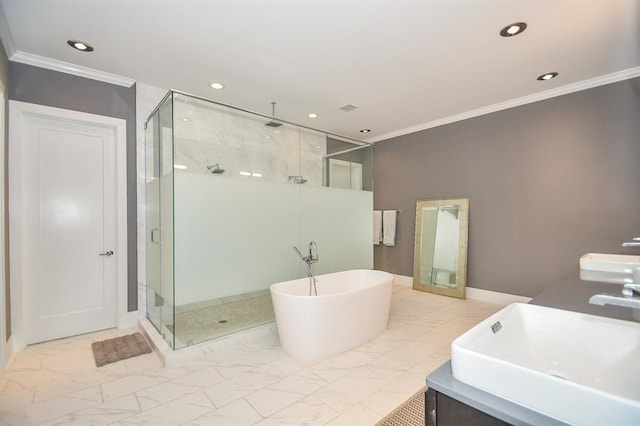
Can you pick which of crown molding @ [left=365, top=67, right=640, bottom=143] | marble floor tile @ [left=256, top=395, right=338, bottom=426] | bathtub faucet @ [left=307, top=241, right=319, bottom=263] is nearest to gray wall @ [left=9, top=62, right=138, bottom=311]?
bathtub faucet @ [left=307, top=241, right=319, bottom=263]

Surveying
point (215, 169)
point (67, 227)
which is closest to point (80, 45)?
point (215, 169)

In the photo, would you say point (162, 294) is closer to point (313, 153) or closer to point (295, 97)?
point (313, 153)

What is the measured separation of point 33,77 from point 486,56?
14.0 feet

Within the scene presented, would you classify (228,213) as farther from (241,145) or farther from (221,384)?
(221,384)

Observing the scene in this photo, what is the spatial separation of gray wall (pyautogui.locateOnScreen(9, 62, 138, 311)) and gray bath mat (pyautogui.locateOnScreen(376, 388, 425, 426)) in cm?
294

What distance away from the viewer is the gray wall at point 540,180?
3172mm

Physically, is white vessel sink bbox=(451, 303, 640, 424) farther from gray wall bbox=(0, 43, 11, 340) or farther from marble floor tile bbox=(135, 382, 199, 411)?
gray wall bbox=(0, 43, 11, 340)

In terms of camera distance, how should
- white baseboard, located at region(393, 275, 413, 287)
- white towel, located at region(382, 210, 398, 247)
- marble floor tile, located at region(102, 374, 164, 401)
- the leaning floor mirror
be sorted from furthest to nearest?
white towel, located at region(382, 210, 398, 247) < white baseboard, located at region(393, 275, 413, 287) < the leaning floor mirror < marble floor tile, located at region(102, 374, 164, 401)

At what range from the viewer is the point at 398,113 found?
14.1 ft

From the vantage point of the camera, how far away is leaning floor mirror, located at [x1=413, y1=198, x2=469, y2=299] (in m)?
4.33

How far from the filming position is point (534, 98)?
369 cm

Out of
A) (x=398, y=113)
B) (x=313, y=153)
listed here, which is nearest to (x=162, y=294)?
(x=313, y=153)

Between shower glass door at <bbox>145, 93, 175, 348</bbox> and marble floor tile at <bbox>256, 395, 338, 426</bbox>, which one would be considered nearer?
marble floor tile at <bbox>256, 395, 338, 426</bbox>

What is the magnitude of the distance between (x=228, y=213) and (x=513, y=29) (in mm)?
2906
